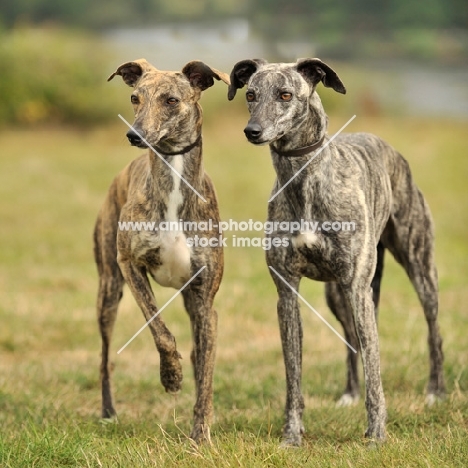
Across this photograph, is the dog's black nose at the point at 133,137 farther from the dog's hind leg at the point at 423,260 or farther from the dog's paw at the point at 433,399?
the dog's paw at the point at 433,399

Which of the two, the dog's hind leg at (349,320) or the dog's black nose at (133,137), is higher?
the dog's black nose at (133,137)

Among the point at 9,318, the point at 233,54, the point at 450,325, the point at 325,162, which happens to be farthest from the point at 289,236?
the point at 233,54

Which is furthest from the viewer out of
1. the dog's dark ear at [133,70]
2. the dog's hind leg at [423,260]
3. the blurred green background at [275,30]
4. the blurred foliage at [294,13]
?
the blurred green background at [275,30]

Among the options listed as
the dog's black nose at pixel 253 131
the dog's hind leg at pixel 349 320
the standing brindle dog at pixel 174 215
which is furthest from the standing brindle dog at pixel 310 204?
the dog's hind leg at pixel 349 320

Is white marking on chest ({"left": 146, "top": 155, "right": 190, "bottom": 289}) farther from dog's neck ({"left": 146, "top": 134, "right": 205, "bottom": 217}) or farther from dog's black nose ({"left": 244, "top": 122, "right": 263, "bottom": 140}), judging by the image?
dog's black nose ({"left": 244, "top": 122, "right": 263, "bottom": 140})

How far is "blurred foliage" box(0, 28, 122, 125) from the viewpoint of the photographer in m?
23.9

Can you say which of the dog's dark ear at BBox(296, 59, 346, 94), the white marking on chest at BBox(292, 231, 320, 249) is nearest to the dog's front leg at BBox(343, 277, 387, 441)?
the white marking on chest at BBox(292, 231, 320, 249)

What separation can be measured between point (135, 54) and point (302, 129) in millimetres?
17513

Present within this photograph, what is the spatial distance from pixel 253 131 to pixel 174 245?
1.05 meters

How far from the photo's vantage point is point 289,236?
18.6 ft

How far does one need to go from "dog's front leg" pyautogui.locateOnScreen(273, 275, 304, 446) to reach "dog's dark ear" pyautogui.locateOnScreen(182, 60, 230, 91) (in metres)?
1.31

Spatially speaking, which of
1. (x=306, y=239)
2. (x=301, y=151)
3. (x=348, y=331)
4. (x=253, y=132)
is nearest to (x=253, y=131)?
(x=253, y=132)

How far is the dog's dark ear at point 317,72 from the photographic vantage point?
5551mm

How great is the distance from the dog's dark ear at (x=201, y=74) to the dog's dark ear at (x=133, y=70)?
1.11ft
